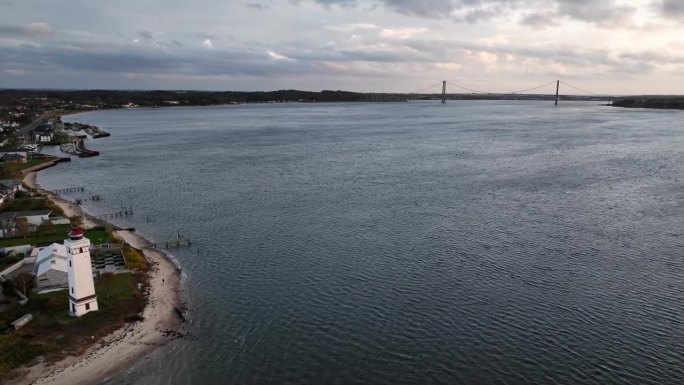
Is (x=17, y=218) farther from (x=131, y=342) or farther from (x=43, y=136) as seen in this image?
(x=43, y=136)

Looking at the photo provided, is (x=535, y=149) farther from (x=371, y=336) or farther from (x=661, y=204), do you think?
(x=371, y=336)

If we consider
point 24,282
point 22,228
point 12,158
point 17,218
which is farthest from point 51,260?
point 12,158

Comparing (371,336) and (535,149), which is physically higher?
(535,149)

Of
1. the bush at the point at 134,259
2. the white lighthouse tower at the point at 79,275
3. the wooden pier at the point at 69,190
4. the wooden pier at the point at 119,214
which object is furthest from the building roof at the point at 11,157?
the white lighthouse tower at the point at 79,275

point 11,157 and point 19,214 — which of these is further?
point 11,157

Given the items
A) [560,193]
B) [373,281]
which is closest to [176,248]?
[373,281]

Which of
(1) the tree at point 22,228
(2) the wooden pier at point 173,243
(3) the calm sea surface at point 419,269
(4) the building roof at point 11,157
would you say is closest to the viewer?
(3) the calm sea surface at point 419,269

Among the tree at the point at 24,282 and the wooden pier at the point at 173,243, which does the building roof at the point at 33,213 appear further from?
the tree at the point at 24,282
